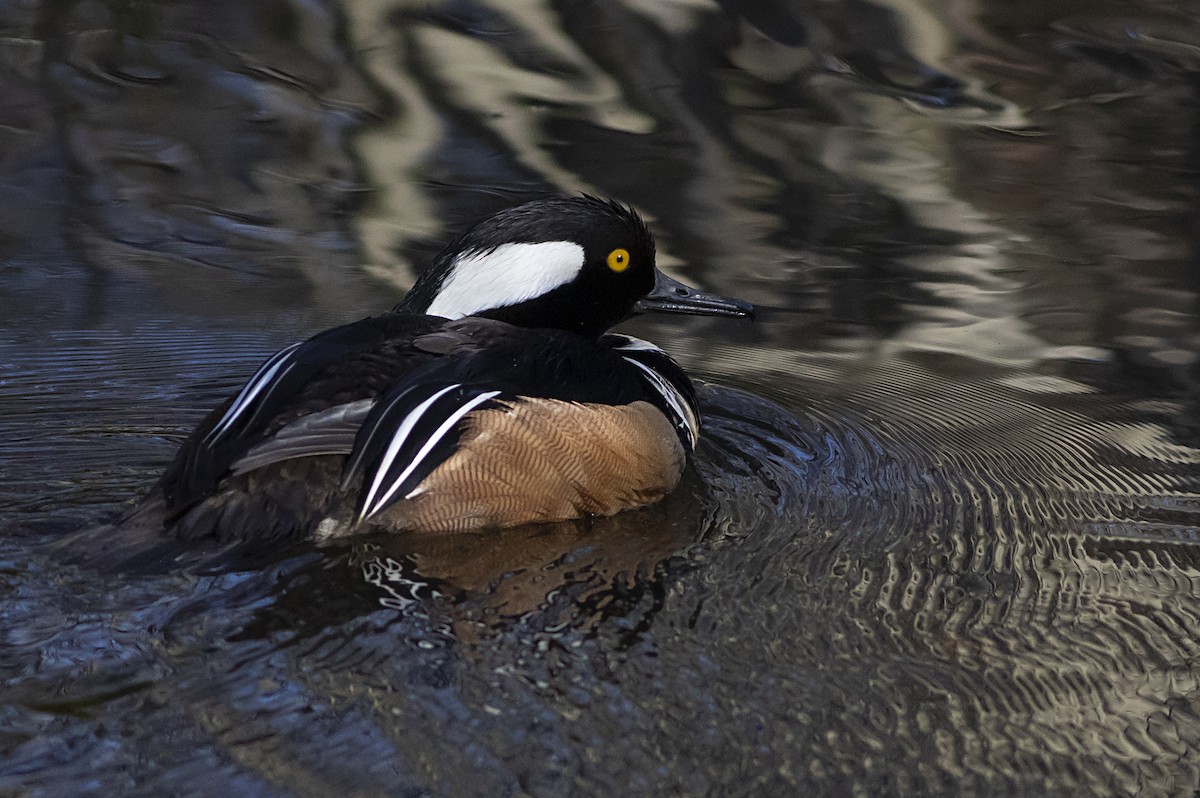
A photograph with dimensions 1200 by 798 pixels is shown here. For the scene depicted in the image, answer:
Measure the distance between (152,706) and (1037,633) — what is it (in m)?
2.29

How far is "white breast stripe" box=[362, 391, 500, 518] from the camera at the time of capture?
164 inches

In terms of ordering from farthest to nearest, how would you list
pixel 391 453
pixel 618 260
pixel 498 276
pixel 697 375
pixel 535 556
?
pixel 697 375 < pixel 618 260 < pixel 498 276 < pixel 535 556 < pixel 391 453

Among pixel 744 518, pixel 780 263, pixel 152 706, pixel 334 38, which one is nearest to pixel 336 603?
pixel 152 706

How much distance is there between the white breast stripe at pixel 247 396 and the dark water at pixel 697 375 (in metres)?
0.42

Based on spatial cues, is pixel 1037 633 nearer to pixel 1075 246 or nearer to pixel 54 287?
pixel 1075 246

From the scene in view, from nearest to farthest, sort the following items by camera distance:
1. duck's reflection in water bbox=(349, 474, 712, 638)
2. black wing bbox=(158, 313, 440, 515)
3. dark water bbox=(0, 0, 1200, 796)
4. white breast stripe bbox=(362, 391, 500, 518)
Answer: dark water bbox=(0, 0, 1200, 796), duck's reflection in water bbox=(349, 474, 712, 638), black wing bbox=(158, 313, 440, 515), white breast stripe bbox=(362, 391, 500, 518)

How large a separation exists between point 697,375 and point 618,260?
908 mm

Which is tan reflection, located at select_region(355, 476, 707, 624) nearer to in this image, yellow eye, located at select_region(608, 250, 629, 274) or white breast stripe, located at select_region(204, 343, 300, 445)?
white breast stripe, located at select_region(204, 343, 300, 445)

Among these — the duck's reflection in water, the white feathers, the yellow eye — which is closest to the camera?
the duck's reflection in water

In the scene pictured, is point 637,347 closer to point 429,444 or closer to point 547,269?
point 547,269

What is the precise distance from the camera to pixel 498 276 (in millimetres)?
5055

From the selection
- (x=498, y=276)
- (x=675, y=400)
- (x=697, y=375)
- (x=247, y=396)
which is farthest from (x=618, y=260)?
(x=247, y=396)

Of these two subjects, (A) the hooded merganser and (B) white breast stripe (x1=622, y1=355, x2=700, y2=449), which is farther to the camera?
(B) white breast stripe (x1=622, y1=355, x2=700, y2=449)

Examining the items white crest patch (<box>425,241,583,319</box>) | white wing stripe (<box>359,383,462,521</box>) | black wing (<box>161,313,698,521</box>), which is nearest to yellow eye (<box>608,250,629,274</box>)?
white crest patch (<box>425,241,583,319</box>)
